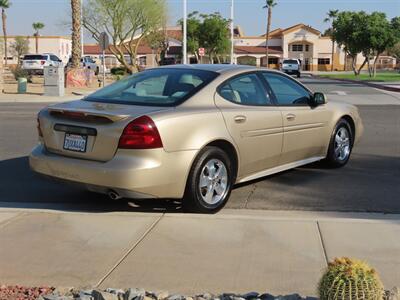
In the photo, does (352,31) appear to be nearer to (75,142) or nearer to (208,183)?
(208,183)

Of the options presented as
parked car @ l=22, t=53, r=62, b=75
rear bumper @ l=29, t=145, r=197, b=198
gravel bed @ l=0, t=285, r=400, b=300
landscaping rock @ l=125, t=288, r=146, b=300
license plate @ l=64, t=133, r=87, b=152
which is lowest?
gravel bed @ l=0, t=285, r=400, b=300

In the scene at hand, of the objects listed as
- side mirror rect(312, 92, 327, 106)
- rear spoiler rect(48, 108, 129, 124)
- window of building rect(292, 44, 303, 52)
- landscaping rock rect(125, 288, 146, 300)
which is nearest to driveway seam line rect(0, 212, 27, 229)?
rear spoiler rect(48, 108, 129, 124)

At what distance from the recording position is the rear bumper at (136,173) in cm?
567

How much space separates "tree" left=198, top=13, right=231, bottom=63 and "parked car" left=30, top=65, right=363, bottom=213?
2691 inches

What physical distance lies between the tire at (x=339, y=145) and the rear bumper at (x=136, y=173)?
9.84 feet

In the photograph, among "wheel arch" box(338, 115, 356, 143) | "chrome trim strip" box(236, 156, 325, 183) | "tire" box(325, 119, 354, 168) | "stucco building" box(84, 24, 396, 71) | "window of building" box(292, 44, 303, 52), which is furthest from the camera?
"window of building" box(292, 44, 303, 52)

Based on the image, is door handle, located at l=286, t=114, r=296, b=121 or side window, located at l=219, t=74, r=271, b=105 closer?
side window, located at l=219, t=74, r=271, b=105

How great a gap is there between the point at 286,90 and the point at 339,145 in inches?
56.9

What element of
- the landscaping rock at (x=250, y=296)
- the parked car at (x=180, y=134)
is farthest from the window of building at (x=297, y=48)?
the landscaping rock at (x=250, y=296)

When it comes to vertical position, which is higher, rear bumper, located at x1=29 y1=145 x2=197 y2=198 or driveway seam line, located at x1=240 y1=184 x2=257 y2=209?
rear bumper, located at x1=29 y1=145 x2=197 y2=198

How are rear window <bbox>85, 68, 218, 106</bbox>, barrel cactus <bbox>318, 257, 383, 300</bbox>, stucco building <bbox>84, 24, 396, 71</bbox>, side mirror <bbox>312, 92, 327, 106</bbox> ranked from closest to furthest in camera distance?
barrel cactus <bbox>318, 257, 383, 300</bbox> < rear window <bbox>85, 68, 218, 106</bbox> < side mirror <bbox>312, 92, 327, 106</bbox> < stucco building <bbox>84, 24, 396, 71</bbox>

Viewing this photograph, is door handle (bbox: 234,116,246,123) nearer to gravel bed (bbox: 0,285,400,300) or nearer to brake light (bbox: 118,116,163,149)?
brake light (bbox: 118,116,163,149)

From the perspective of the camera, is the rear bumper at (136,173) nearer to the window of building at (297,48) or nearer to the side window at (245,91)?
the side window at (245,91)

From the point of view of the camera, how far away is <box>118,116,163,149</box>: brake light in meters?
5.65
